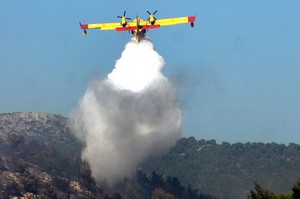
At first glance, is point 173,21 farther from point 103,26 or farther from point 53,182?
point 53,182

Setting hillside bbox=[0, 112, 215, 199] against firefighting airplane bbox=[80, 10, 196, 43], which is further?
hillside bbox=[0, 112, 215, 199]

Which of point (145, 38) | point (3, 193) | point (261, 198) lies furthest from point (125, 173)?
point (261, 198)

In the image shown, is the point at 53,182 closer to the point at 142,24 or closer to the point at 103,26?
the point at 103,26

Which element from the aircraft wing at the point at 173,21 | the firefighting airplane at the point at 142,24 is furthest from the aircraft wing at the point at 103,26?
the aircraft wing at the point at 173,21

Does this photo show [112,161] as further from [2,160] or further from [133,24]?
[133,24]

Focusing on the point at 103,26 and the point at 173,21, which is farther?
the point at 103,26

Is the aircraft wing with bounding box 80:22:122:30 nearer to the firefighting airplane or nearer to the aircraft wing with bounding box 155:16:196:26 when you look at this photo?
the firefighting airplane

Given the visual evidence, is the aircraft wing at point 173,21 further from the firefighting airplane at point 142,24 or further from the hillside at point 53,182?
the hillside at point 53,182

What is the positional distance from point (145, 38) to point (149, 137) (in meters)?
49.1

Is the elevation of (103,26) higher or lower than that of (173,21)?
higher

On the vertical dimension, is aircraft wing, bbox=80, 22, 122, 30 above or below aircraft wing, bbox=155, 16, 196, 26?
above

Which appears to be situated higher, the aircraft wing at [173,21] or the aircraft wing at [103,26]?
the aircraft wing at [103,26]

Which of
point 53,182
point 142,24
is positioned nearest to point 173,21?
point 142,24

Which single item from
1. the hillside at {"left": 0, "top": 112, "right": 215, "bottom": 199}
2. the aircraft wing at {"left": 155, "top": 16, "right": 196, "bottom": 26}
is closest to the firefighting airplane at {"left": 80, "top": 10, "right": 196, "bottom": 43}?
the aircraft wing at {"left": 155, "top": 16, "right": 196, "bottom": 26}
